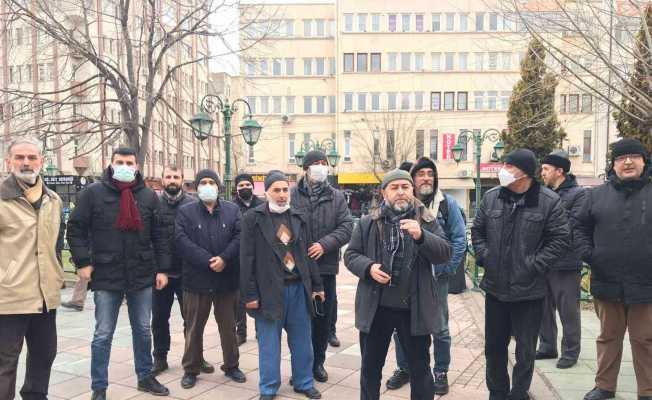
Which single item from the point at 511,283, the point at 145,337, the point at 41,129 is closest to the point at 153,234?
the point at 145,337

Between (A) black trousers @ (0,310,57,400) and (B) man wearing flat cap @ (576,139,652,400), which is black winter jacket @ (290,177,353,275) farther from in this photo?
(A) black trousers @ (0,310,57,400)

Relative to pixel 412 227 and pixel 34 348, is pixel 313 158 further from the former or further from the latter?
pixel 34 348

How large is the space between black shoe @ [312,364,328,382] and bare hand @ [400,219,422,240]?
2260 mm

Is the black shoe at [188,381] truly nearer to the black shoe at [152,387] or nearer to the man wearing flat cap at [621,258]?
the black shoe at [152,387]

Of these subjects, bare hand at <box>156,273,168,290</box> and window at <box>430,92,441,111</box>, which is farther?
window at <box>430,92,441,111</box>

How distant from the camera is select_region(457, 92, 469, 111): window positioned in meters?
40.5

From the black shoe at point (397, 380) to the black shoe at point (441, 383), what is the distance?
1.03ft

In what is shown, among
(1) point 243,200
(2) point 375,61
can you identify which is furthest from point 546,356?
(2) point 375,61

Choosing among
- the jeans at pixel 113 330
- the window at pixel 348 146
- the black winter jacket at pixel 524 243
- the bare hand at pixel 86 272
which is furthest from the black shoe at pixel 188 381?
the window at pixel 348 146

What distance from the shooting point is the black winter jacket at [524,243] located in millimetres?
4031

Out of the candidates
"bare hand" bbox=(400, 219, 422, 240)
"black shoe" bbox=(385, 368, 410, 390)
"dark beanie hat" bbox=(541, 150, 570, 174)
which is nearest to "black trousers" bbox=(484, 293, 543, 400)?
"black shoe" bbox=(385, 368, 410, 390)

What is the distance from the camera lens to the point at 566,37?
9461 mm

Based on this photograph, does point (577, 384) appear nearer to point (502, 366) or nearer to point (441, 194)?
point (502, 366)

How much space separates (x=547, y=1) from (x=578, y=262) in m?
5.82
